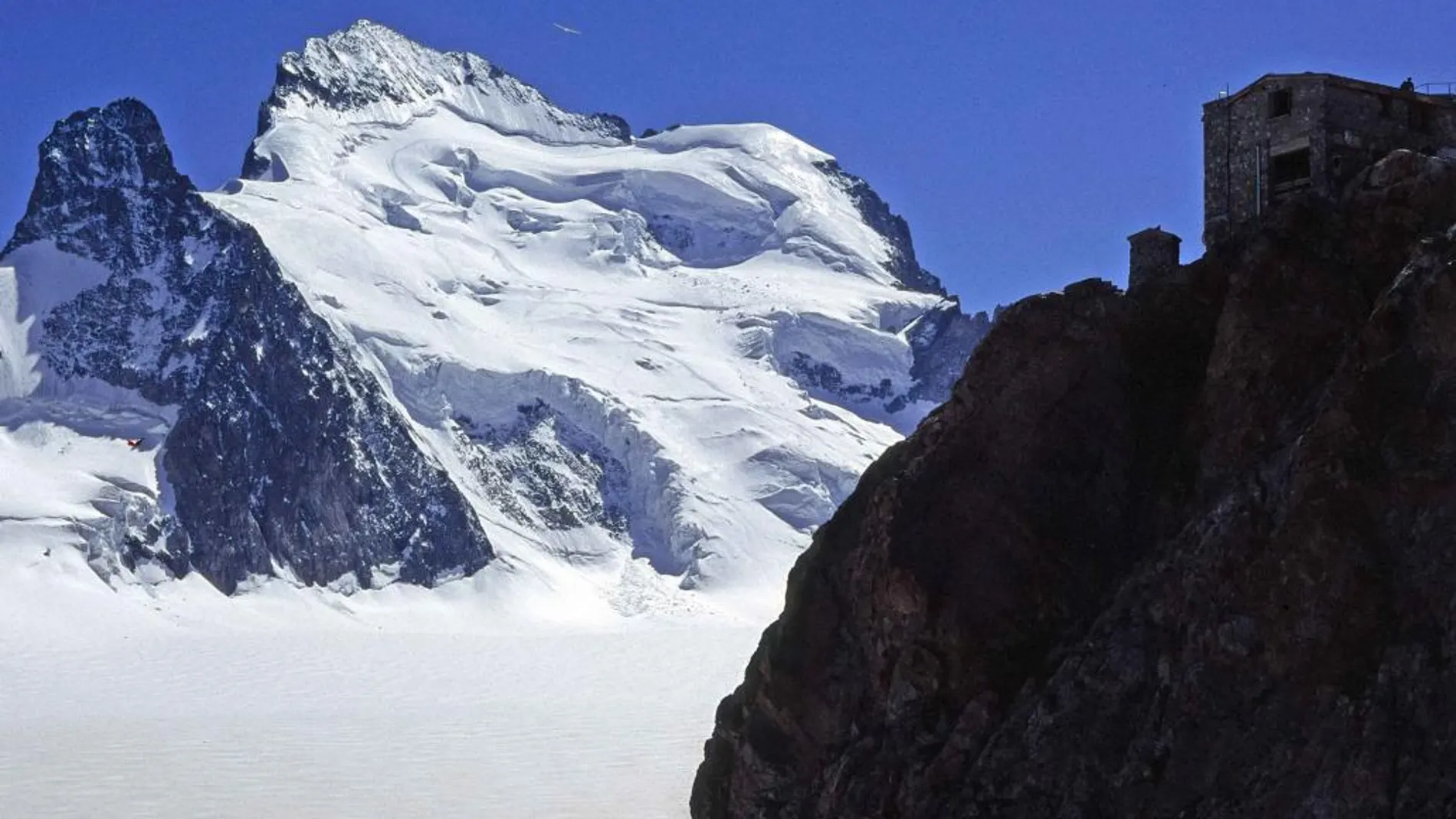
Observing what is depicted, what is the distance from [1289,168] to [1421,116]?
2.72m

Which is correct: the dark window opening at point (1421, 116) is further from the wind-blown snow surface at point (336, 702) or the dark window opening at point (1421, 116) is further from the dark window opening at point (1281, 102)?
the wind-blown snow surface at point (336, 702)

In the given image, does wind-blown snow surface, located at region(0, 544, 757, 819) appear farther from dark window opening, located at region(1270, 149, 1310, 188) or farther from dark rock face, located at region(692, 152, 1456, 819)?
dark window opening, located at region(1270, 149, 1310, 188)

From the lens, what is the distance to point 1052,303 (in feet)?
131

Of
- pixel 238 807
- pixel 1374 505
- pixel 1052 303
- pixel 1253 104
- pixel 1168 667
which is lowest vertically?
pixel 238 807

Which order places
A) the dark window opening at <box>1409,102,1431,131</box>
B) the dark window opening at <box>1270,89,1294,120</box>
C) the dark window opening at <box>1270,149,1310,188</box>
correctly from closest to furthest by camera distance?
the dark window opening at <box>1270,149,1310,188</box> < the dark window opening at <box>1270,89,1294,120</box> < the dark window opening at <box>1409,102,1431,131</box>

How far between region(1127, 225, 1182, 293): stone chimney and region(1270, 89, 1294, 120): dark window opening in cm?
283

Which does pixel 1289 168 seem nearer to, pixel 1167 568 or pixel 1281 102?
pixel 1281 102

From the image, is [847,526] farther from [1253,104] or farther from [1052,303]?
[1253,104]

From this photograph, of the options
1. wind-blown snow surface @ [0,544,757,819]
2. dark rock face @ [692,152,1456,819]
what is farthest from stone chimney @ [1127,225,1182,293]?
wind-blown snow surface @ [0,544,757,819]

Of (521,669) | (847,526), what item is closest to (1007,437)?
(847,526)

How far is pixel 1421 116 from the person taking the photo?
133 feet

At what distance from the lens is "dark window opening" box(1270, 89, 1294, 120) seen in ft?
131

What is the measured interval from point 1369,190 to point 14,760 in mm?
82650

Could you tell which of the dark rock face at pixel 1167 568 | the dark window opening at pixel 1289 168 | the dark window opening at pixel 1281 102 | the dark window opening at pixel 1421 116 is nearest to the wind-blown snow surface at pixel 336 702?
the dark rock face at pixel 1167 568
